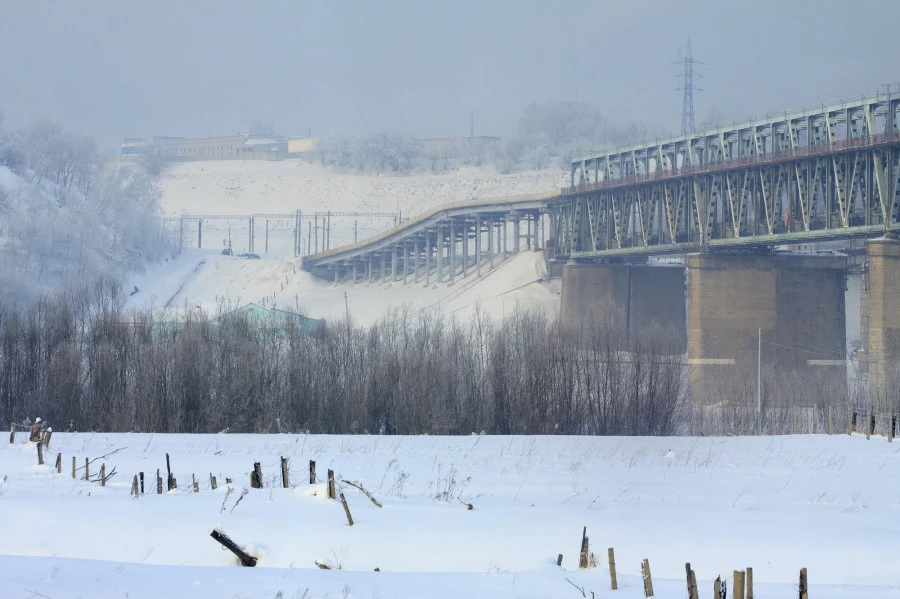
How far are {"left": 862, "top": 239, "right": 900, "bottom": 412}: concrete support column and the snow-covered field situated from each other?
65.6 feet

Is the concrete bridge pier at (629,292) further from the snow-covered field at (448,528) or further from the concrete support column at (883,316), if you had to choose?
the snow-covered field at (448,528)

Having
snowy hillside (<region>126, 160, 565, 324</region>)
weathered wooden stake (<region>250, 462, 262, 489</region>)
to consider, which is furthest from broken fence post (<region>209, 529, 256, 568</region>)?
snowy hillside (<region>126, 160, 565, 324</region>)

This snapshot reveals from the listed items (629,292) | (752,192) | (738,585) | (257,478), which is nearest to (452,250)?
(629,292)

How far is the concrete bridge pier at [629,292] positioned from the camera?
208 ft

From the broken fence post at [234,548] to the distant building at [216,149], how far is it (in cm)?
17549

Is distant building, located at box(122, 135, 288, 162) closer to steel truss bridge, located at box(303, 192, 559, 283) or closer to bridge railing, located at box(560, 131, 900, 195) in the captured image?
steel truss bridge, located at box(303, 192, 559, 283)

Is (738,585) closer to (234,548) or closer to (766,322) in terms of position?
(234,548)

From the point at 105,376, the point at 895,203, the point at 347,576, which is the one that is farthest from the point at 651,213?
the point at 347,576

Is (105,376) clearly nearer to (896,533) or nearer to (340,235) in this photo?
(896,533)

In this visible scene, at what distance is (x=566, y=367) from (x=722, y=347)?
15.2 m

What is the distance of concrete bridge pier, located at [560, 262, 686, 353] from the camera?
6328 cm

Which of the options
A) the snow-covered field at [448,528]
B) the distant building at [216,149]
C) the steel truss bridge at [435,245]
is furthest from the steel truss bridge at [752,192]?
the distant building at [216,149]

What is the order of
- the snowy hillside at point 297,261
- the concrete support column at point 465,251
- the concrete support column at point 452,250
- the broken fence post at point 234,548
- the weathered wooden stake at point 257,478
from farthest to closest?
the concrete support column at point 465,251 < the concrete support column at point 452,250 < the snowy hillside at point 297,261 < the weathered wooden stake at point 257,478 < the broken fence post at point 234,548

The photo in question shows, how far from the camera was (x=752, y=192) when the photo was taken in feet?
179
